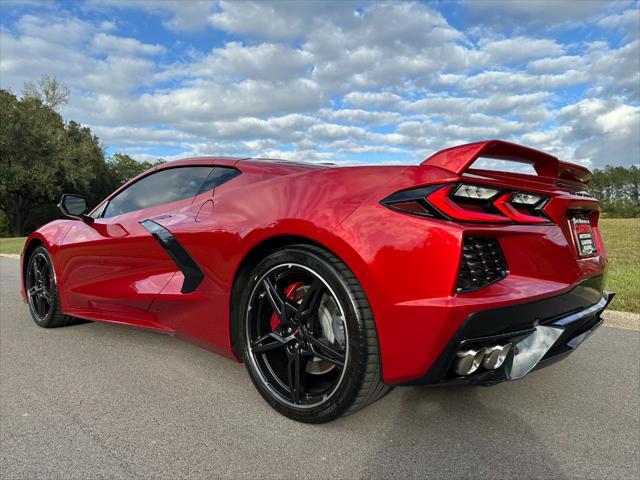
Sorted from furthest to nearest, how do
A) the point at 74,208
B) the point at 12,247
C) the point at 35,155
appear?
the point at 35,155 → the point at 12,247 → the point at 74,208

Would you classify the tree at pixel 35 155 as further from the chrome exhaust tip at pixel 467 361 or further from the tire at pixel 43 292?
the chrome exhaust tip at pixel 467 361

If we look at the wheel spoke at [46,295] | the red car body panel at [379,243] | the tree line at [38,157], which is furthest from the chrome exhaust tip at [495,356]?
the tree line at [38,157]

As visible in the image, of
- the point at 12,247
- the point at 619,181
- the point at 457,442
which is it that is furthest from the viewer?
the point at 619,181

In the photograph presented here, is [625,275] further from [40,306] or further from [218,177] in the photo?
[40,306]

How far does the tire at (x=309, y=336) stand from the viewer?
2055 millimetres

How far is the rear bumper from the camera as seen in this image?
6.14 ft

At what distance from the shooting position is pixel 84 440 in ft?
7.16

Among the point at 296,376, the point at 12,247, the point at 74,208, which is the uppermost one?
the point at 74,208

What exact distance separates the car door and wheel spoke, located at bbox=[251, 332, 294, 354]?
767 mm

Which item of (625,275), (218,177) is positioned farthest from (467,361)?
(625,275)

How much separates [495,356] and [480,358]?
0.20ft

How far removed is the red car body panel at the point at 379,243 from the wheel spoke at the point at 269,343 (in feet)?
0.60

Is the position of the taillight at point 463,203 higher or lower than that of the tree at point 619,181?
lower

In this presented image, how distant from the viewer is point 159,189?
11.0 ft
